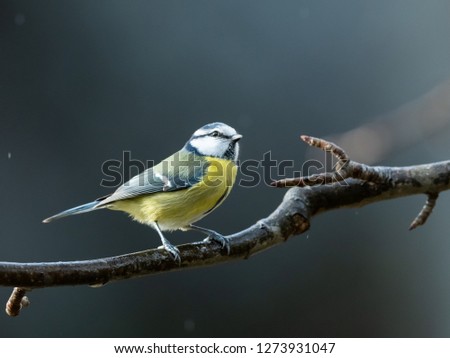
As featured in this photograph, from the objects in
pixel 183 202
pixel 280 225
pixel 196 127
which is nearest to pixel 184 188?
pixel 183 202

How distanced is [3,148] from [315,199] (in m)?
1.26

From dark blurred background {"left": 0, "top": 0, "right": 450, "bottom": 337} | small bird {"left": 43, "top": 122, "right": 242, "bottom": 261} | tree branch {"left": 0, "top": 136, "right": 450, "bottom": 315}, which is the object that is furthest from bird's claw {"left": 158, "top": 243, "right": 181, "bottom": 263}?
dark blurred background {"left": 0, "top": 0, "right": 450, "bottom": 337}

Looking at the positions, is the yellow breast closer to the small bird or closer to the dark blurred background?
the small bird

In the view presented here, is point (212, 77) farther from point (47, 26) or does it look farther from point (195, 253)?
point (195, 253)

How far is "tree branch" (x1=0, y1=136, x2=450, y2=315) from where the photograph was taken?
0.97 m

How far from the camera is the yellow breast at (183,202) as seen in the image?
Result: 1.52 meters

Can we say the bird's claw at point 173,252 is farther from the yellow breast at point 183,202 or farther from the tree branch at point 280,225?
the yellow breast at point 183,202

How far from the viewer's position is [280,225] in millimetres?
1300

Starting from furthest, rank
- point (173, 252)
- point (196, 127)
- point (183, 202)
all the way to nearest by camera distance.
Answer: point (196, 127)
point (183, 202)
point (173, 252)

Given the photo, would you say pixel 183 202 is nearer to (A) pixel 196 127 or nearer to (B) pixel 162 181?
(B) pixel 162 181

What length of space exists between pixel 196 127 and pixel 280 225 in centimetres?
106

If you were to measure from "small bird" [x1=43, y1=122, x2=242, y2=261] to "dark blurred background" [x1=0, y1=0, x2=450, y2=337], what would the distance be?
0.56 m

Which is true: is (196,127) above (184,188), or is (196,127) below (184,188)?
above
